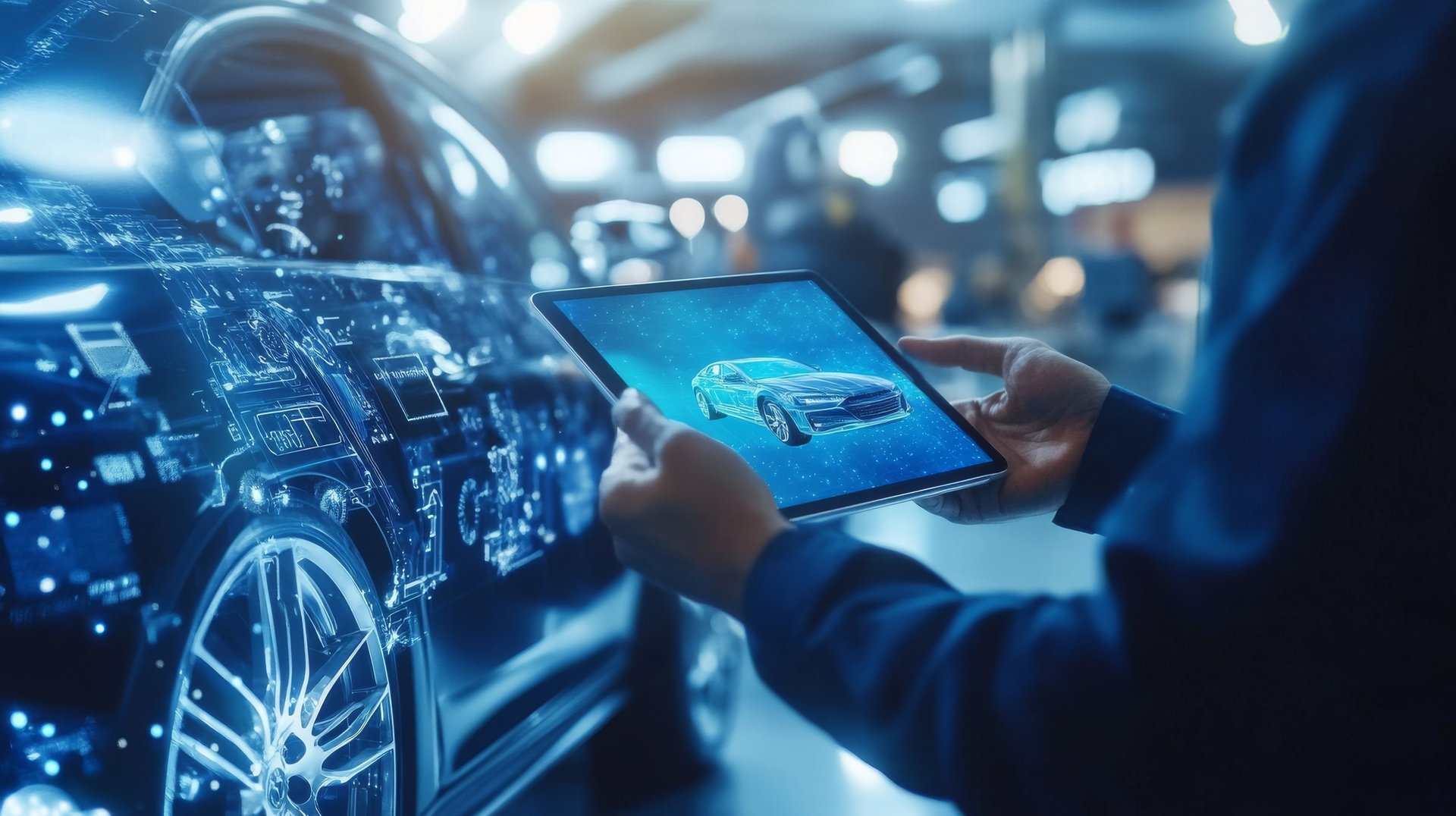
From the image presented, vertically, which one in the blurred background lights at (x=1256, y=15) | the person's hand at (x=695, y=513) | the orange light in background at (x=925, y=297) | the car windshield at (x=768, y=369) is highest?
the blurred background lights at (x=1256, y=15)

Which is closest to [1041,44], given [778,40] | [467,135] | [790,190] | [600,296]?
[778,40]

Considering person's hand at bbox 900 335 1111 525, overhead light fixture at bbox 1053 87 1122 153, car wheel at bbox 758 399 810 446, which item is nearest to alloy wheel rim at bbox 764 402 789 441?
car wheel at bbox 758 399 810 446

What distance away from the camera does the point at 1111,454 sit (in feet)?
4.25

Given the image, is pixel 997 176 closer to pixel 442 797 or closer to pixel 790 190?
pixel 790 190

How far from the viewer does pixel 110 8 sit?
128 centimetres

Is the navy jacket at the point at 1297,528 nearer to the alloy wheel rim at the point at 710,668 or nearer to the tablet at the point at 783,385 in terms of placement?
the tablet at the point at 783,385

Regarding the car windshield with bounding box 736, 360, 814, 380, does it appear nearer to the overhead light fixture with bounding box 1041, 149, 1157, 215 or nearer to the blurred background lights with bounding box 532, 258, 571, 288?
the blurred background lights with bounding box 532, 258, 571, 288

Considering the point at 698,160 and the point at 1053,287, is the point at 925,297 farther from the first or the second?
the point at 698,160

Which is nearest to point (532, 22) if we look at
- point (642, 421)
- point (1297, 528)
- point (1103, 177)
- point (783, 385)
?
point (783, 385)

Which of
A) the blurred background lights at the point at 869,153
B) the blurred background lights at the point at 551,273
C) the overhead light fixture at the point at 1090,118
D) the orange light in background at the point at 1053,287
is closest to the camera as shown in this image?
the blurred background lights at the point at 551,273

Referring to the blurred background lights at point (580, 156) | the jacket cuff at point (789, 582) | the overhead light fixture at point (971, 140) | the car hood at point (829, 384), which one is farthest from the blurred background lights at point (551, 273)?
the overhead light fixture at point (971, 140)

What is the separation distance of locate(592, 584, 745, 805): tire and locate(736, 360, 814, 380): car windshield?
1.14m

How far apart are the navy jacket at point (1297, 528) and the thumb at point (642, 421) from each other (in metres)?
0.37

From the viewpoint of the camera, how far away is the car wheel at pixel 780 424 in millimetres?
1142
